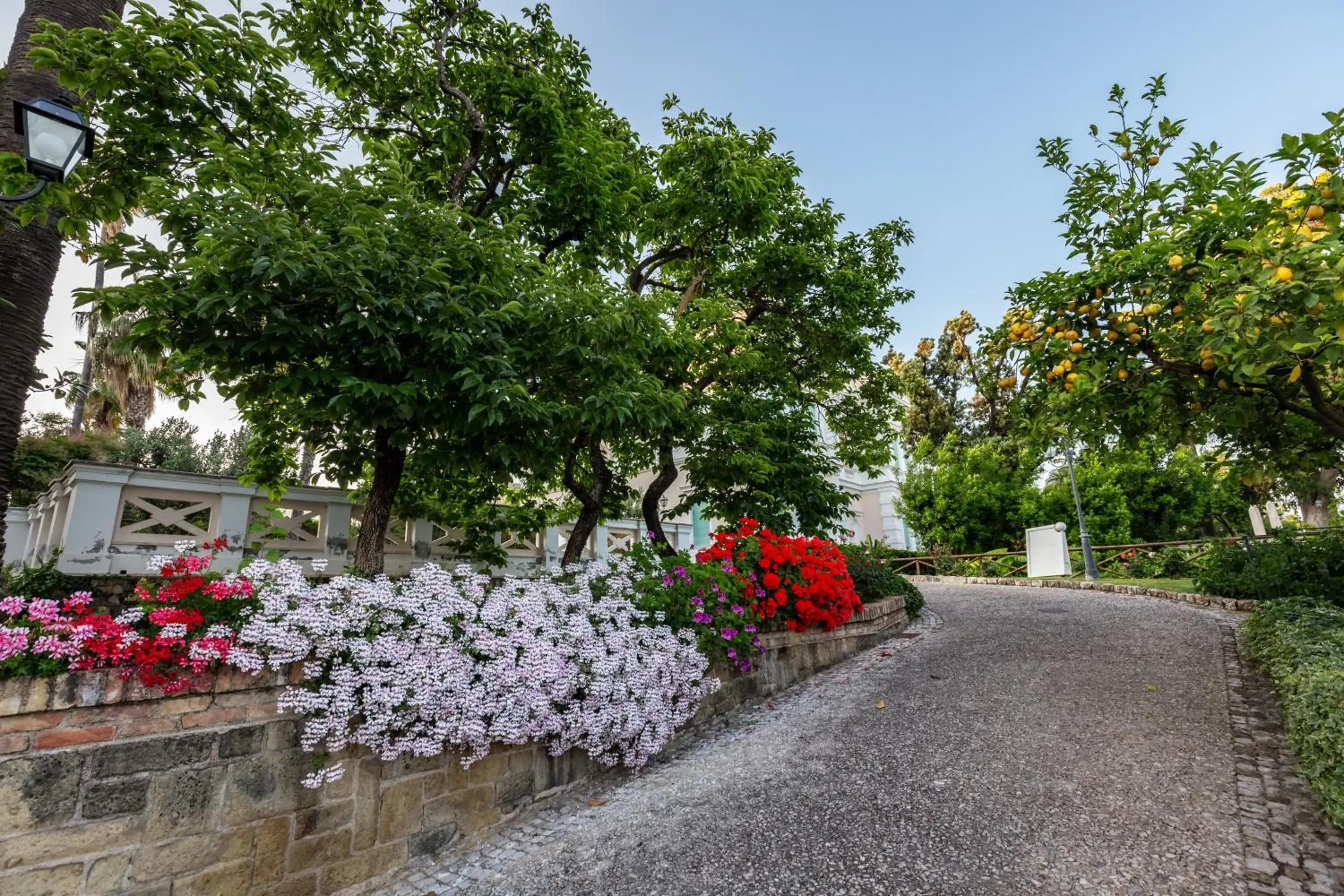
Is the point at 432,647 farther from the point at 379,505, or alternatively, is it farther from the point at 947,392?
the point at 947,392

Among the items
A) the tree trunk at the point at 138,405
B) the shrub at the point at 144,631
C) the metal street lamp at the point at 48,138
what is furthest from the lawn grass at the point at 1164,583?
the tree trunk at the point at 138,405

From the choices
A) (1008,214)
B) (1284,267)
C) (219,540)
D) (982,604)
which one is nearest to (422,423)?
(219,540)

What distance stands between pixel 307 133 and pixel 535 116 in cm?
220

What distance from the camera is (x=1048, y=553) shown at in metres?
15.4

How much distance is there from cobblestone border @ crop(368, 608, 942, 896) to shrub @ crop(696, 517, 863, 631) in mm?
1177

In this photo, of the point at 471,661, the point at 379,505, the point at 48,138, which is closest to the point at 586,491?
the point at 379,505

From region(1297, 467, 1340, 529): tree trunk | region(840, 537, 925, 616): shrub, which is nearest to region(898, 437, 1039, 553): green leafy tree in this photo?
region(1297, 467, 1340, 529): tree trunk

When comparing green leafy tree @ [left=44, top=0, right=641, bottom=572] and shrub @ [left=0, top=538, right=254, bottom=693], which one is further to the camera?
green leafy tree @ [left=44, top=0, right=641, bottom=572]

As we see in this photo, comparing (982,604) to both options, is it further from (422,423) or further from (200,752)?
(200,752)

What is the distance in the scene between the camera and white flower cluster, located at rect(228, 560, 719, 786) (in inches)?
109

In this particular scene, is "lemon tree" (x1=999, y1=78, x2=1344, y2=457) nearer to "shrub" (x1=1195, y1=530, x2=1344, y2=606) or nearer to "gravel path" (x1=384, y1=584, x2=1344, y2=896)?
"gravel path" (x1=384, y1=584, x2=1344, y2=896)

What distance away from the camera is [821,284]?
841cm

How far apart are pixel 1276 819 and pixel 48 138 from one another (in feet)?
24.9

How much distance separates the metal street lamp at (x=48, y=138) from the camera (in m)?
3.09
